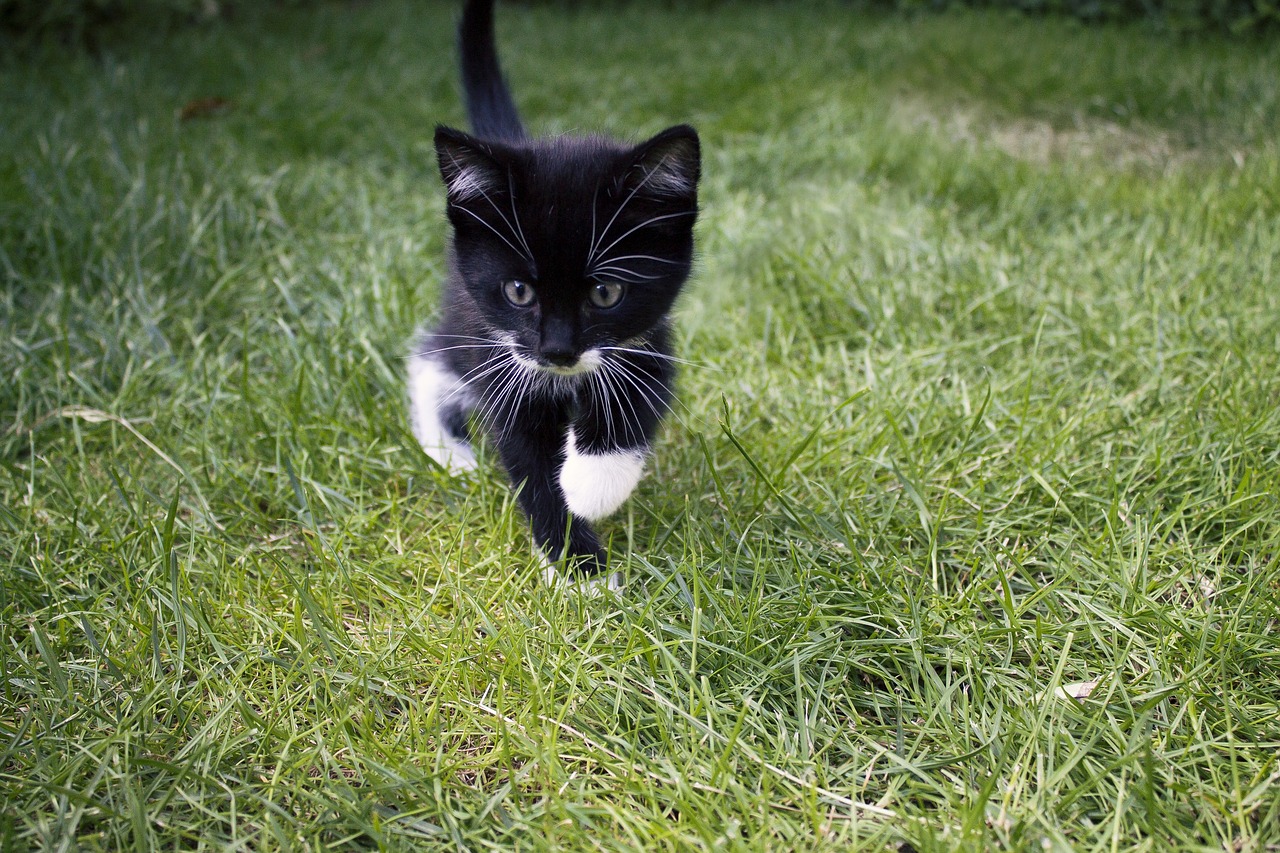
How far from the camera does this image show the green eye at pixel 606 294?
71.4 inches

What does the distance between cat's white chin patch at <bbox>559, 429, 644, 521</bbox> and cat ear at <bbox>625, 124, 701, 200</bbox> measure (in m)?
0.54

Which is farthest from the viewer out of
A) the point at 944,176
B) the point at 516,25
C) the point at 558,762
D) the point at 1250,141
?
the point at 516,25

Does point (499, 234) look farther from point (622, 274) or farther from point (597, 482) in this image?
point (597, 482)

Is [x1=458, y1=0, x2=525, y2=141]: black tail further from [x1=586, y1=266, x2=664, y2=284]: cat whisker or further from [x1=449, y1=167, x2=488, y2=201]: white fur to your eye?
[x1=586, y1=266, x2=664, y2=284]: cat whisker

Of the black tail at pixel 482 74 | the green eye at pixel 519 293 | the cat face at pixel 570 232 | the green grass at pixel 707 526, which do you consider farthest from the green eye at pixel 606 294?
the black tail at pixel 482 74

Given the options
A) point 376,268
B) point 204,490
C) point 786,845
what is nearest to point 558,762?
point 786,845

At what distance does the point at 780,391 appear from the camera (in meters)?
2.56

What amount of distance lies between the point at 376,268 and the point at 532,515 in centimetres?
140

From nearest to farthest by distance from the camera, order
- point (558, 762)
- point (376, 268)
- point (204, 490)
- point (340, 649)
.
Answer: point (558, 762) → point (340, 649) → point (204, 490) → point (376, 268)

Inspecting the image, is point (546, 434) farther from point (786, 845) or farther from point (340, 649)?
point (786, 845)

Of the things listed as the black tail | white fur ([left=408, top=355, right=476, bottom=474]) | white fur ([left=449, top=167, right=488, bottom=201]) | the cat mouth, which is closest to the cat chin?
the cat mouth

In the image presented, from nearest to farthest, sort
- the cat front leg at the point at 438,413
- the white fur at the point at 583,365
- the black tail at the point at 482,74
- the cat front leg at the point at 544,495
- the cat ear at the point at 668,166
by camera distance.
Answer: the cat ear at the point at 668,166
the white fur at the point at 583,365
the cat front leg at the point at 544,495
the cat front leg at the point at 438,413
the black tail at the point at 482,74

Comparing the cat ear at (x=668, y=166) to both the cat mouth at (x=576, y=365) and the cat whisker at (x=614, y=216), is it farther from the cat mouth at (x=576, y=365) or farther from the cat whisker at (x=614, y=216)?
the cat mouth at (x=576, y=365)

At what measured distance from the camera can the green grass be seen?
147 cm
